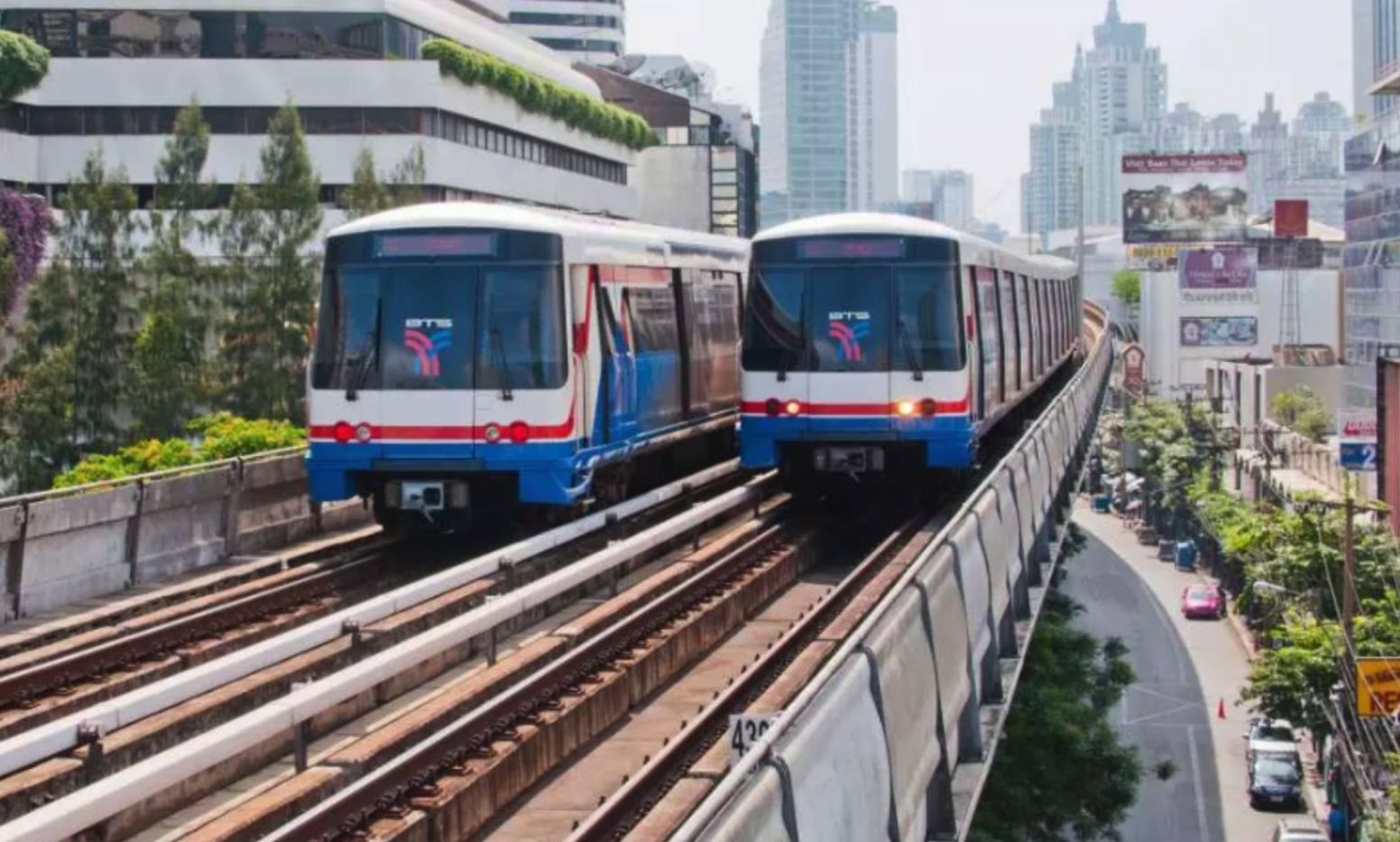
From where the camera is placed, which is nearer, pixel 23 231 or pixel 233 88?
pixel 23 231

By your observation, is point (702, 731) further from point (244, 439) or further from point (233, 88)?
point (233, 88)

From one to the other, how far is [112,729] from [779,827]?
5079 mm

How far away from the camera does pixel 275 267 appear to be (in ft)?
126

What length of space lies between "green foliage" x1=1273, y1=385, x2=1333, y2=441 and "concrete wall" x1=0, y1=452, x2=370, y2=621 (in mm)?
57104

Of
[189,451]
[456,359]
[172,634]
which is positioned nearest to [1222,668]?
[189,451]

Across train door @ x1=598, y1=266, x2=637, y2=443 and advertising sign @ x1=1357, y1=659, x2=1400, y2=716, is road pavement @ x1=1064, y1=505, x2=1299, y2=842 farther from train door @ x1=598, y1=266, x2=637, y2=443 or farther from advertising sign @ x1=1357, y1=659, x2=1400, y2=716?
train door @ x1=598, y1=266, x2=637, y2=443

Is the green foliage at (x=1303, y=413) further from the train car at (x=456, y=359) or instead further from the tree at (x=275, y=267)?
the train car at (x=456, y=359)

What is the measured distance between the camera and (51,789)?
35.7 ft

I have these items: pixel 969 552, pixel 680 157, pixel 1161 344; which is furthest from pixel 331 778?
pixel 1161 344

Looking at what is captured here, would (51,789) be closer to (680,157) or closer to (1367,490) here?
(1367,490)

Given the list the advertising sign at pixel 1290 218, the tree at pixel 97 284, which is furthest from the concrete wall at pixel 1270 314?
the tree at pixel 97 284

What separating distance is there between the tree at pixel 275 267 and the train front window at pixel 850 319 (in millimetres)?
16822

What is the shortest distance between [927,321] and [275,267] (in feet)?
61.4

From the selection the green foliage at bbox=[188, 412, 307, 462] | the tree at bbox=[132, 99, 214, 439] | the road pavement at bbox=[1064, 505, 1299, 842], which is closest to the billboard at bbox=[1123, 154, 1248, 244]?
the road pavement at bbox=[1064, 505, 1299, 842]
